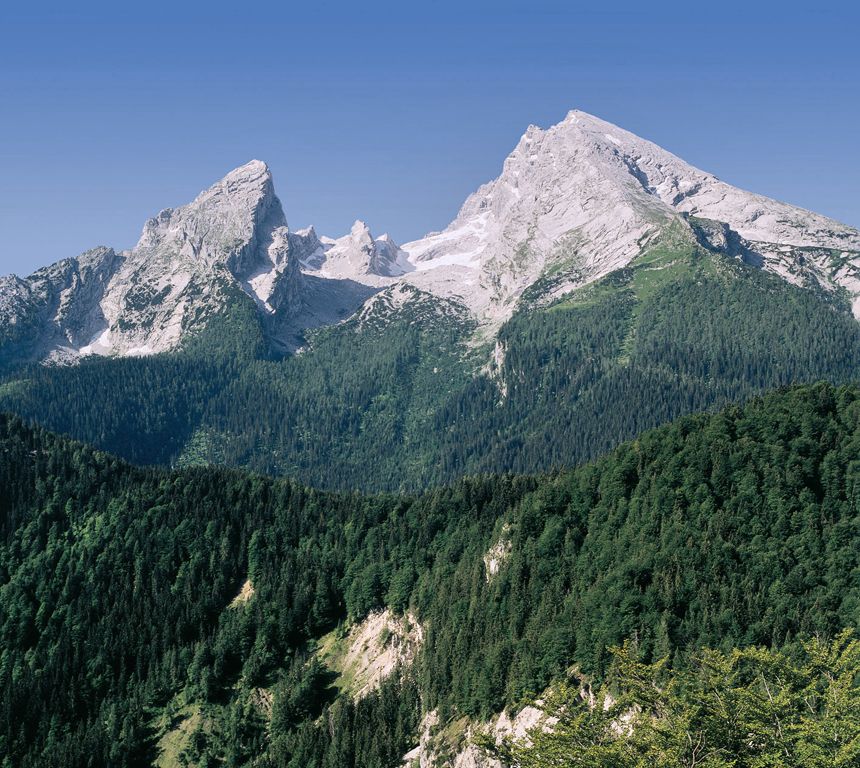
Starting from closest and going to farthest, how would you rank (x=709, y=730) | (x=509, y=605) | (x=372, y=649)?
(x=709, y=730)
(x=509, y=605)
(x=372, y=649)

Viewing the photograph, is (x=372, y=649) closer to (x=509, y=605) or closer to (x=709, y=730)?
(x=509, y=605)

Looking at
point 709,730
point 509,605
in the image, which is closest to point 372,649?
point 509,605

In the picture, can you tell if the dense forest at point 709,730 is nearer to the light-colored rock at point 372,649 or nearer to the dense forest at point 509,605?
the dense forest at point 509,605

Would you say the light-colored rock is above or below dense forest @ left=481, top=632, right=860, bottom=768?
below

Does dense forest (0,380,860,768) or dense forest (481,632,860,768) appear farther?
dense forest (0,380,860,768)

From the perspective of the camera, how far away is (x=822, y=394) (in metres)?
161

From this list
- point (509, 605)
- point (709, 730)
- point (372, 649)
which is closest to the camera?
Answer: point (709, 730)

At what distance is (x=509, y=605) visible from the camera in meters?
150

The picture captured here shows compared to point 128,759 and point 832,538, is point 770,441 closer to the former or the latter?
point 832,538

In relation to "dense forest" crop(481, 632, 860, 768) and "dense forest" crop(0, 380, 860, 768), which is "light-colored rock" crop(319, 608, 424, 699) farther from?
"dense forest" crop(481, 632, 860, 768)

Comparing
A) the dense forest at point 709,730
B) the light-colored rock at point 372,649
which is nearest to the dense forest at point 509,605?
the light-colored rock at point 372,649

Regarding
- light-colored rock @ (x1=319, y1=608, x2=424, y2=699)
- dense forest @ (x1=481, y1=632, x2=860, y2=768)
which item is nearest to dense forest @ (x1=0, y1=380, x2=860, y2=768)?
light-colored rock @ (x1=319, y1=608, x2=424, y2=699)

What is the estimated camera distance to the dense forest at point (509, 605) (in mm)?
127875

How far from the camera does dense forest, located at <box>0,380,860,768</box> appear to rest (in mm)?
127875
